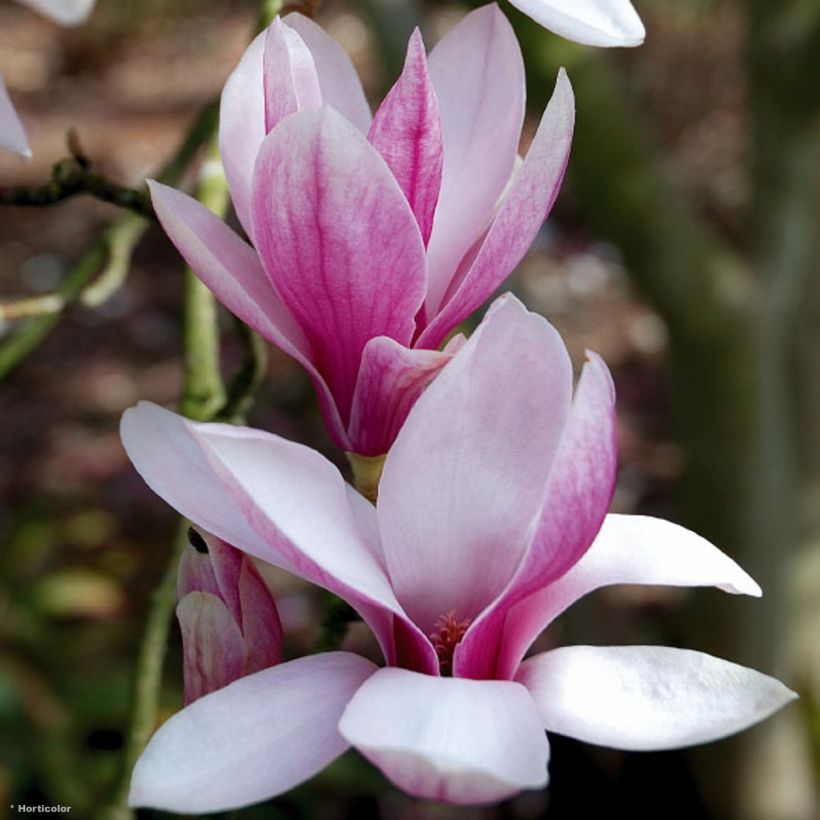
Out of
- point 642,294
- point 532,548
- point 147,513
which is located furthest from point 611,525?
point 147,513

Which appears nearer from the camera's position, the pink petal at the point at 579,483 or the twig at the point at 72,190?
the pink petal at the point at 579,483

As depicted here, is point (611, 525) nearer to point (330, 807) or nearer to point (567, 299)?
point (330, 807)

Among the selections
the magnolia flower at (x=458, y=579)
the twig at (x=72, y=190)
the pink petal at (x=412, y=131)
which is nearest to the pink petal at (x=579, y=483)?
the magnolia flower at (x=458, y=579)

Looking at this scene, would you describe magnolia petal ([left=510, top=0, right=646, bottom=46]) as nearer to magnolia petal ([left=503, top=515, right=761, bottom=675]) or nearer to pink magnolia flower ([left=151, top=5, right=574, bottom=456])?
pink magnolia flower ([left=151, top=5, right=574, bottom=456])

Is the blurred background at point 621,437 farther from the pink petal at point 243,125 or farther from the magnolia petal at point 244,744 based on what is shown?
the magnolia petal at point 244,744

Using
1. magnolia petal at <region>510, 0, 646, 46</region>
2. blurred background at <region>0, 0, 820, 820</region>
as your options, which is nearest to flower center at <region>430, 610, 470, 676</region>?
magnolia petal at <region>510, 0, 646, 46</region>

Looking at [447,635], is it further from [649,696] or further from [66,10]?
[66,10]

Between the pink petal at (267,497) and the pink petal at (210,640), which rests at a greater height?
the pink petal at (267,497)
